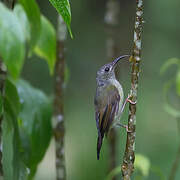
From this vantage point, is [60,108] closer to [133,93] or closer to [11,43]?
[133,93]

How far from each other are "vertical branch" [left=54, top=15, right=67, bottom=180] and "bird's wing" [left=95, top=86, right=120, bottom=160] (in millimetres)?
427

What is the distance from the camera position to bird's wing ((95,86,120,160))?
13.0ft

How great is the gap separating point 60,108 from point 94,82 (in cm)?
465

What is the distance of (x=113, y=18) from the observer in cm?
450

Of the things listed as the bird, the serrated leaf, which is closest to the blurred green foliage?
the bird

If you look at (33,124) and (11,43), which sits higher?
(11,43)

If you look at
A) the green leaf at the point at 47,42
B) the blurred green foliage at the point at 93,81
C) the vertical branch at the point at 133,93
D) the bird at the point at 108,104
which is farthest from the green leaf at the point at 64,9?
the blurred green foliage at the point at 93,81

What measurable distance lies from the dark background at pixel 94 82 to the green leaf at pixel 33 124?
259 centimetres

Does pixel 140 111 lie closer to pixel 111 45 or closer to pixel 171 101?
pixel 171 101

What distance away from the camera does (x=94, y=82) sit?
27.8 feet

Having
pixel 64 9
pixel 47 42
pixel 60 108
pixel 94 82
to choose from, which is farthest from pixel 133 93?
pixel 94 82

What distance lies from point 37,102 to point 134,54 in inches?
53.7

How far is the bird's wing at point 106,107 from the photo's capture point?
3.96 m

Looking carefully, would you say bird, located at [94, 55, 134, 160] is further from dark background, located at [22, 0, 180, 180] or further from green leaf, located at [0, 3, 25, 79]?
dark background, located at [22, 0, 180, 180]
